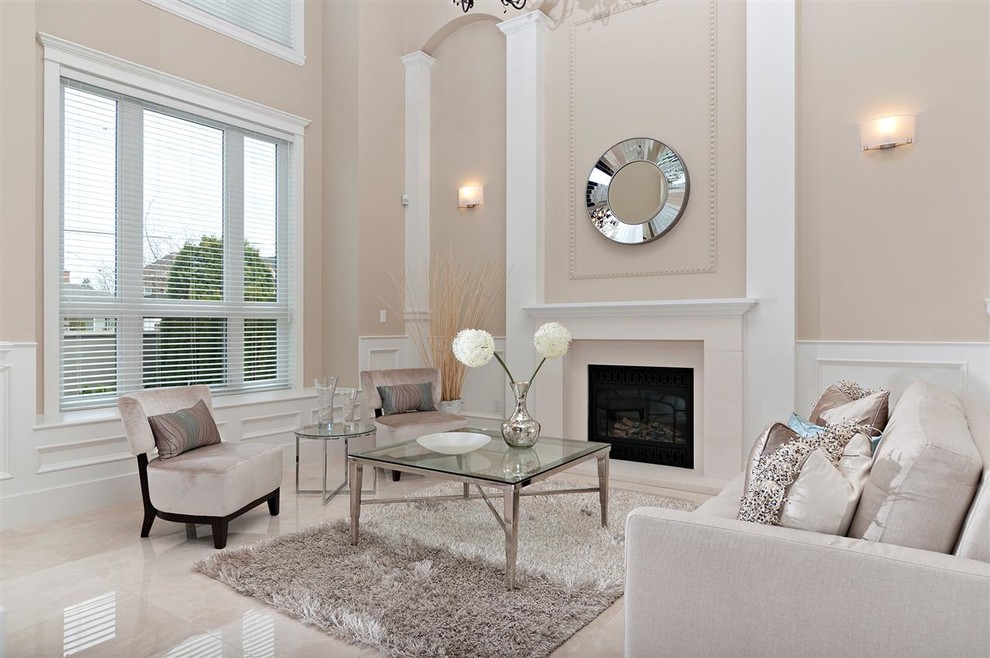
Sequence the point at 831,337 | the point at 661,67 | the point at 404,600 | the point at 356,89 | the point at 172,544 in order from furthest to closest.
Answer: the point at 356,89
the point at 661,67
the point at 831,337
the point at 172,544
the point at 404,600

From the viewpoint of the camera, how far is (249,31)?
15.6 feet

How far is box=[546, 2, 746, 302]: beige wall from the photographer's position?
4.20 m

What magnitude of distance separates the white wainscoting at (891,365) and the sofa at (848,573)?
221 centimetres

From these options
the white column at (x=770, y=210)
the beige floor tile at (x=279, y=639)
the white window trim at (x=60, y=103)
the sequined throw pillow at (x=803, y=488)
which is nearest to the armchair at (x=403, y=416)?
the white window trim at (x=60, y=103)

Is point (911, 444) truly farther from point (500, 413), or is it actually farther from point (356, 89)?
point (356, 89)

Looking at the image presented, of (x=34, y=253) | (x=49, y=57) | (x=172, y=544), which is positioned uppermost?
(x=49, y=57)

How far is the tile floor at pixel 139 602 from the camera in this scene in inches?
83.0

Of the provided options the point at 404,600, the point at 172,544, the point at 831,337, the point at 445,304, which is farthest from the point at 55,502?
the point at 831,337

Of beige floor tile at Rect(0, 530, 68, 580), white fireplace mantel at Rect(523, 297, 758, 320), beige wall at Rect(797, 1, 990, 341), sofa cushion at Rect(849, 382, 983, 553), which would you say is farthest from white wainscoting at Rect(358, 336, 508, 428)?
sofa cushion at Rect(849, 382, 983, 553)

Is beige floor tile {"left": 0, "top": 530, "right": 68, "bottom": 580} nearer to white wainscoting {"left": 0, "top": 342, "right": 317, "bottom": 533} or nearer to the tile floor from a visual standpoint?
the tile floor

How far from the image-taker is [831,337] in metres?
3.89

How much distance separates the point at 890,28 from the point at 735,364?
7.17 ft

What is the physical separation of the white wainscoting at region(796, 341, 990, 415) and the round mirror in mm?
1260

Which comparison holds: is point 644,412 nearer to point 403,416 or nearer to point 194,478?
point 403,416
